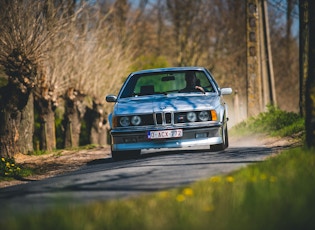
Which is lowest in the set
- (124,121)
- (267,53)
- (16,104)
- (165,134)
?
(165,134)

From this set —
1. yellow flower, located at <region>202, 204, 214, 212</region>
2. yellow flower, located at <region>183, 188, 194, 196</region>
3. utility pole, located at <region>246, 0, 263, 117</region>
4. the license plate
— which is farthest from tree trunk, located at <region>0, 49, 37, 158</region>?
yellow flower, located at <region>202, 204, 214, 212</region>

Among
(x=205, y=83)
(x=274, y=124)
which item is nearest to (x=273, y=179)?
(x=274, y=124)

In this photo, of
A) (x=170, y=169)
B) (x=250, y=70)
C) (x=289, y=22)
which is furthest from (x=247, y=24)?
(x=289, y=22)

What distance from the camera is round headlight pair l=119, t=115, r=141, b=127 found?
13.0 meters

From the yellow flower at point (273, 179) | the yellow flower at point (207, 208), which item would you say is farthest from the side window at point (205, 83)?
the yellow flower at point (207, 208)

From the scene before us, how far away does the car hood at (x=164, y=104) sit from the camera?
42.7ft

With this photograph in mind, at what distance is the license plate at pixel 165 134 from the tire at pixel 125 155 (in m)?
0.93

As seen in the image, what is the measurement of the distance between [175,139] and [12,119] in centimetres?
895

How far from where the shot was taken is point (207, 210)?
5773 millimetres

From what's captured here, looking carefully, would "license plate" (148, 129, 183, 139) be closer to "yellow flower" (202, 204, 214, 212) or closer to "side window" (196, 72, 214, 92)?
"side window" (196, 72, 214, 92)

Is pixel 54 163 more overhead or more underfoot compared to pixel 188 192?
more underfoot

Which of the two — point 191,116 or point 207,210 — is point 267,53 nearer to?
point 191,116

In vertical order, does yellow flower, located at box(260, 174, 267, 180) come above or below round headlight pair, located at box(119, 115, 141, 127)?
below

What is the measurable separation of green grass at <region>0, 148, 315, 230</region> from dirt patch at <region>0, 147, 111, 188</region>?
687 centimetres
